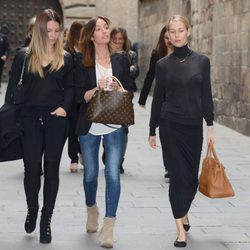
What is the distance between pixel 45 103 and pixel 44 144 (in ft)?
0.99

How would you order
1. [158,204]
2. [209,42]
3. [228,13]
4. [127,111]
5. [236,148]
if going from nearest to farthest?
[127,111], [158,204], [236,148], [228,13], [209,42]

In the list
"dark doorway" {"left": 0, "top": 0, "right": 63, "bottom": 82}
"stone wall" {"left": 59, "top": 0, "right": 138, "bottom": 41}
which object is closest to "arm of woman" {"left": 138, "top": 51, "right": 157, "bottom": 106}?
"stone wall" {"left": 59, "top": 0, "right": 138, "bottom": 41}

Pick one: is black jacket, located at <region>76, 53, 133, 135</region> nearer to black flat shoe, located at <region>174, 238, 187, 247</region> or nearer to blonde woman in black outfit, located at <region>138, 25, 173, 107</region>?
black flat shoe, located at <region>174, 238, 187, 247</region>

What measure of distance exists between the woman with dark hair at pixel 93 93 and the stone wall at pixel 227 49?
7.19 m

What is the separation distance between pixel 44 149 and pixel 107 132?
0.47 metres

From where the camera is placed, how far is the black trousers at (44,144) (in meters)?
5.85

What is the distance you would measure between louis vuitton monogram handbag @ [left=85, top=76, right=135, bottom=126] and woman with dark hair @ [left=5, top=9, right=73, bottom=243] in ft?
0.77

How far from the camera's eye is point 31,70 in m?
5.81

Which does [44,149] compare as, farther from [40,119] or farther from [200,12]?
[200,12]

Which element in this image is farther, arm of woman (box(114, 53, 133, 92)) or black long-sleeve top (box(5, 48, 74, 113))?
arm of woman (box(114, 53, 133, 92))

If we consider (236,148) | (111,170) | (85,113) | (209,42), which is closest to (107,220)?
(111,170)

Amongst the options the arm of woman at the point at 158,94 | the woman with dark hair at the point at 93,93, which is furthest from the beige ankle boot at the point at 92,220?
the arm of woman at the point at 158,94

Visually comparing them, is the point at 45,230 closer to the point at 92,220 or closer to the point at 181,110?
the point at 92,220

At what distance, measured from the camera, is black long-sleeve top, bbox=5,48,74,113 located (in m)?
5.82
